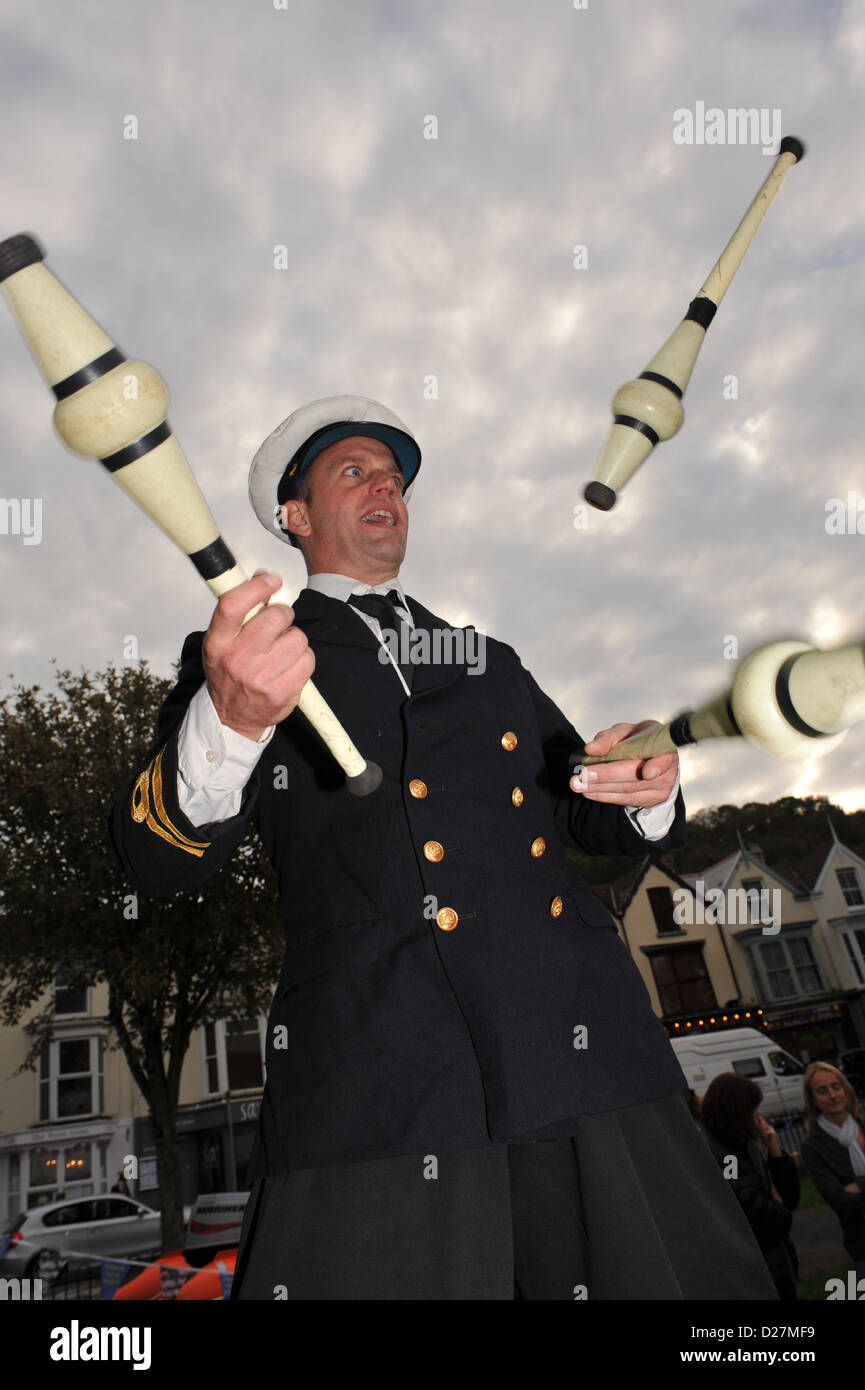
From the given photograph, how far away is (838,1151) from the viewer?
24.0ft

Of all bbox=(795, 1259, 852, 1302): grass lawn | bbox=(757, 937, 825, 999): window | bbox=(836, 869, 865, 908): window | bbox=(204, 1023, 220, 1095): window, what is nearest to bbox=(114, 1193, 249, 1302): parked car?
bbox=(795, 1259, 852, 1302): grass lawn

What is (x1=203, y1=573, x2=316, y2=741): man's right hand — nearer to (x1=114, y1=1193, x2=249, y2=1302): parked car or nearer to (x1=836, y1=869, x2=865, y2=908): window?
(x1=114, y1=1193, x2=249, y2=1302): parked car

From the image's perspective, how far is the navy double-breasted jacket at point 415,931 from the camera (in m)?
1.91

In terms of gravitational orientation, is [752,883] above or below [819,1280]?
above

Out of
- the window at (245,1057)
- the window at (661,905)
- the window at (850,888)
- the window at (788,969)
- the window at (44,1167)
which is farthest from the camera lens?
the window at (850,888)

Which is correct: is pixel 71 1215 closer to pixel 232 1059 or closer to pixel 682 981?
pixel 232 1059

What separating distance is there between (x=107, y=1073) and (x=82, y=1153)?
9.20ft

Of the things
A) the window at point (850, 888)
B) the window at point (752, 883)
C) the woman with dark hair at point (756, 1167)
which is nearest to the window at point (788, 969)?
the window at point (752, 883)

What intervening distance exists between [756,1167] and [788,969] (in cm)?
3432

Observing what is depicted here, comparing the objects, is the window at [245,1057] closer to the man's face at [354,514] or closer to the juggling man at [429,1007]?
the man's face at [354,514]

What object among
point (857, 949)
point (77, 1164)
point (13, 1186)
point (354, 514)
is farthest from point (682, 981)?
point (354, 514)

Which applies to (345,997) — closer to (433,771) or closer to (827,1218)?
(433,771)

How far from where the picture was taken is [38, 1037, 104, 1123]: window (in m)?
32.9

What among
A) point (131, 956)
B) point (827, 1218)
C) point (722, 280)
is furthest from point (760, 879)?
point (722, 280)
